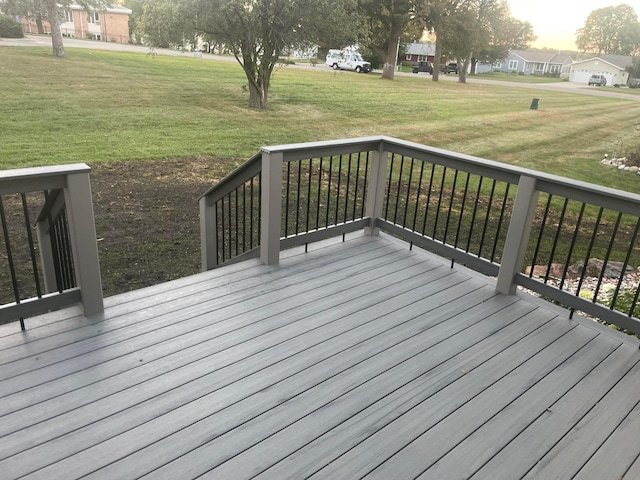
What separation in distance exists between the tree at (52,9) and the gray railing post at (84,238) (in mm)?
20427

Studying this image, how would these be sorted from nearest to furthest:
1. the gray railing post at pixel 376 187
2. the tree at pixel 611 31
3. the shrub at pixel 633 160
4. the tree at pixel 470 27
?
the gray railing post at pixel 376 187 → the shrub at pixel 633 160 → the tree at pixel 470 27 → the tree at pixel 611 31

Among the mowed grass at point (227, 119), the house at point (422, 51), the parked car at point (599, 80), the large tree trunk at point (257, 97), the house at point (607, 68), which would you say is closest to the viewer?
the mowed grass at point (227, 119)

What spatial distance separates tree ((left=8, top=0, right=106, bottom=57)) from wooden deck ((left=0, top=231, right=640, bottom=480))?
2070cm

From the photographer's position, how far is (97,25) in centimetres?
4175

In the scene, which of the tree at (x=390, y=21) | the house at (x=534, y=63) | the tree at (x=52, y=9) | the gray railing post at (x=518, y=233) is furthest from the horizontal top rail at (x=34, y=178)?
the house at (x=534, y=63)

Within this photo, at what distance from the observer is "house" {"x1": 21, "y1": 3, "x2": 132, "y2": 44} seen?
131 feet

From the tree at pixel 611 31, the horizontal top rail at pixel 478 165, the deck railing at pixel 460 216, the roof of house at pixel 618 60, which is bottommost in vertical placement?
the deck railing at pixel 460 216

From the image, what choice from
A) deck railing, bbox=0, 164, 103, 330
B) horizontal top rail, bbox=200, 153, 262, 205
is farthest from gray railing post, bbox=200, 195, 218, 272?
→ deck railing, bbox=0, 164, 103, 330

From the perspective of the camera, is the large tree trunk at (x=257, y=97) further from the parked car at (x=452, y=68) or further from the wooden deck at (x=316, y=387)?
the parked car at (x=452, y=68)

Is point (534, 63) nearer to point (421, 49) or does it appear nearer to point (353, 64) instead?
point (421, 49)

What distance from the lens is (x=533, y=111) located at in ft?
69.0

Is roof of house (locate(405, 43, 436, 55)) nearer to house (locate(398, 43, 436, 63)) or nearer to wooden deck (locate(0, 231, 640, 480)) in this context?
house (locate(398, 43, 436, 63))

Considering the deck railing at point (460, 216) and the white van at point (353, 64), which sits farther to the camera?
the white van at point (353, 64)

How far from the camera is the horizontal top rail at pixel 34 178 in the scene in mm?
2383
